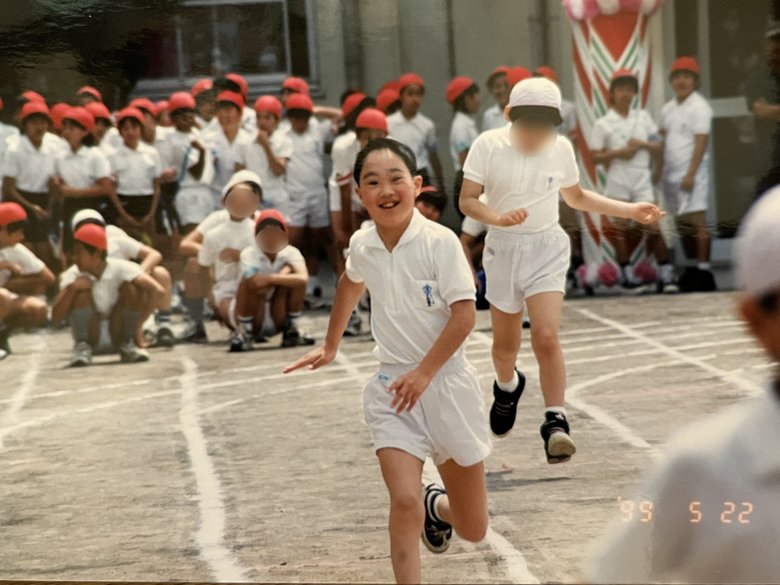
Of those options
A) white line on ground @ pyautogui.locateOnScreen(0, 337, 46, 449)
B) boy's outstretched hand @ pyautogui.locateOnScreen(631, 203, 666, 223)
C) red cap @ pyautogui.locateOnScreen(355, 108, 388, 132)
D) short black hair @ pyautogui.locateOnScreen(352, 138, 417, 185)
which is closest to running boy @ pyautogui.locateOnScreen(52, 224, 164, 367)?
white line on ground @ pyautogui.locateOnScreen(0, 337, 46, 449)

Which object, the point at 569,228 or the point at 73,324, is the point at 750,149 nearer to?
the point at 569,228

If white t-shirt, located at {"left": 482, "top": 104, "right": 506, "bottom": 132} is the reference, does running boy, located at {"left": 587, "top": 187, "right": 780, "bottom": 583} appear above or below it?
below

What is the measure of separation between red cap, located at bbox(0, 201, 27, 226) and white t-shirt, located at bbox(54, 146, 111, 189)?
16 centimetres

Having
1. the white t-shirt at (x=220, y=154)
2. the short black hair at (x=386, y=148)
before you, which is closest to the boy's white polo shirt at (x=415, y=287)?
the short black hair at (x=386, y=148)

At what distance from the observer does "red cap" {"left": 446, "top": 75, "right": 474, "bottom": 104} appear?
12.2ft

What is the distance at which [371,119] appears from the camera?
149 inches

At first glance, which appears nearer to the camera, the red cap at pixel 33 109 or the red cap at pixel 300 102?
the red cap at pixel 300 102

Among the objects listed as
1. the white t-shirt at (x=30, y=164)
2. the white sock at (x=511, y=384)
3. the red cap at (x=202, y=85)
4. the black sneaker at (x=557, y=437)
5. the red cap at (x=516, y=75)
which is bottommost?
the black sneaker at (x=557, y=437)

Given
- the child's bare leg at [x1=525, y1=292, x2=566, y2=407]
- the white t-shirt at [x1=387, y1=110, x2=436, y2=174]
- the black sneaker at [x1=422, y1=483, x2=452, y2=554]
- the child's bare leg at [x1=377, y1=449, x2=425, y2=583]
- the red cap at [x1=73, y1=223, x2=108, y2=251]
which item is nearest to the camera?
the child's bare leg at [x1=377, y1=449, x2=425, y2=583]

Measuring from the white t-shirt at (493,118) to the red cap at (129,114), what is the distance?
98 cm

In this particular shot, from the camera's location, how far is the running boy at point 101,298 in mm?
4141

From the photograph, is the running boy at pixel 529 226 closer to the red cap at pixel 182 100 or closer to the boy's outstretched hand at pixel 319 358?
the boy's outstretched hand at pixel 319 358

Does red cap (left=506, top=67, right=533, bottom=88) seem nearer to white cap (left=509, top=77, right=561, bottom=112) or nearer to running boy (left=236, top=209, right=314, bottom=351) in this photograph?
white cap (left=509, top=77, right=561, bottom=112)

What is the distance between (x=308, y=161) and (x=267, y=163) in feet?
0.43
